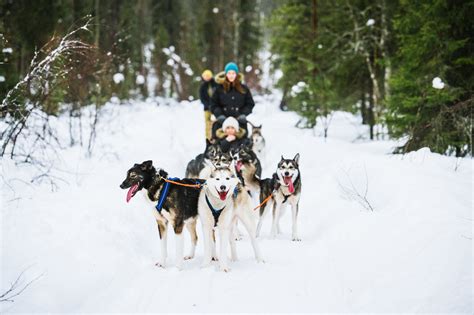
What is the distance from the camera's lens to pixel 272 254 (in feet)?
14.0

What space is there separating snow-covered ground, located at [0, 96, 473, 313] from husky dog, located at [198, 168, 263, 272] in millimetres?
245

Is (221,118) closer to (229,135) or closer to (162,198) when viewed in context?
(229,135)

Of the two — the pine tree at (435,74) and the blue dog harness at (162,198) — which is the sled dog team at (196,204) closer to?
the blue dog harness at (162,198)

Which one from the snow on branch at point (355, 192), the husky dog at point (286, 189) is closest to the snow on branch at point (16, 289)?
the husky dog at point (286, 189)

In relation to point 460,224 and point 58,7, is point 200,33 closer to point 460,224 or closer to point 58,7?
point 58,7

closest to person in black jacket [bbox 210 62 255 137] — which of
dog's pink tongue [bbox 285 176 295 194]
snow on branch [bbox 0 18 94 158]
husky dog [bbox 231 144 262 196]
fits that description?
husky dog [bbox 231 144 262 196]

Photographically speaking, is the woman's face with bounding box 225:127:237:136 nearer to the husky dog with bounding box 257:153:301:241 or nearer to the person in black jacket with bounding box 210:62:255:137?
the person in black jacket with bounding box 210:62:255:137

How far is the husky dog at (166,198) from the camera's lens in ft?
12.1

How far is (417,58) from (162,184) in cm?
629

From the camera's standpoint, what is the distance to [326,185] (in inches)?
255

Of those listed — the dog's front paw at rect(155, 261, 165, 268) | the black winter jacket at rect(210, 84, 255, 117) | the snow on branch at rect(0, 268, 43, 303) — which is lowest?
the dog's front paw at rect(155, 261, 165, 268)

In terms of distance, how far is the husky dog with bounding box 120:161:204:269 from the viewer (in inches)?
145

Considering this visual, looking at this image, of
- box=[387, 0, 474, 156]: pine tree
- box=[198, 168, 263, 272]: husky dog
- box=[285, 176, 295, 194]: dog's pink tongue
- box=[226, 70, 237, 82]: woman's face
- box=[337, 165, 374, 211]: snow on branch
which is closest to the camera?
box=[198, 168, 263, 272]: husky dog

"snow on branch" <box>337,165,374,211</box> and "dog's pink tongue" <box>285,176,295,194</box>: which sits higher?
"dog's pink tongue" <box>285,176,295,194</box>
